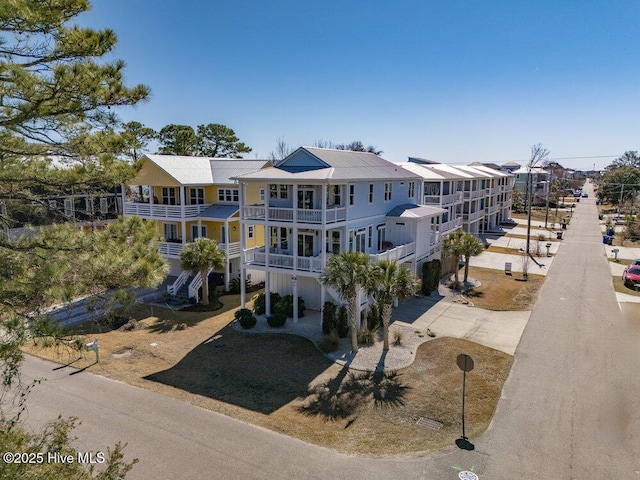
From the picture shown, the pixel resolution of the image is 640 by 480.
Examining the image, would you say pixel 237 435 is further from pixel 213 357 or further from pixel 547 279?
pixel 547 279

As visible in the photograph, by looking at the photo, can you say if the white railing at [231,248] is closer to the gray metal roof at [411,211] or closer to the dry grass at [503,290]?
the gray metal roof at [411,211]

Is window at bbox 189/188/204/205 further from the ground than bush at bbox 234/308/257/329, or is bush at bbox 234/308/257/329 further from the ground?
window at bbox 189/188/204/205

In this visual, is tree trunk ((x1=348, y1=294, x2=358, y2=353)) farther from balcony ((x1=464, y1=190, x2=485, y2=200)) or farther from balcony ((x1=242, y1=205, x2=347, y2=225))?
balcony ((x1=464, y1=190, x2=485, y2=200))

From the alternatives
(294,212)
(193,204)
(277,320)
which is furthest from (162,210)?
(277,320)

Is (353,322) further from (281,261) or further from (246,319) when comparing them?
(246,319)

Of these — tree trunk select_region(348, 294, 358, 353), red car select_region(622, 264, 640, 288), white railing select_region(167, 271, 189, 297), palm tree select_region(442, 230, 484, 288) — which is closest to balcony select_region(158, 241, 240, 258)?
white railing select_region(167, 271, 189, 297)

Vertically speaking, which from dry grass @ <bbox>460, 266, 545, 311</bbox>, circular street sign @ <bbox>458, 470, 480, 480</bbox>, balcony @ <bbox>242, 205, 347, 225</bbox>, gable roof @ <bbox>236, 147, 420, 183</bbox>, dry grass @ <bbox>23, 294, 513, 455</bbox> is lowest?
dry grass @ <bbox>23, 294, 513, 455</bbox>

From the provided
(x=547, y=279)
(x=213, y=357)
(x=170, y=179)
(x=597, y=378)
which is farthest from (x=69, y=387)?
(x=547, y=279)

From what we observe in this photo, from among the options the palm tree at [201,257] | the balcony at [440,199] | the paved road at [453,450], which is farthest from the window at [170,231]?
the balcony at [440,199]
